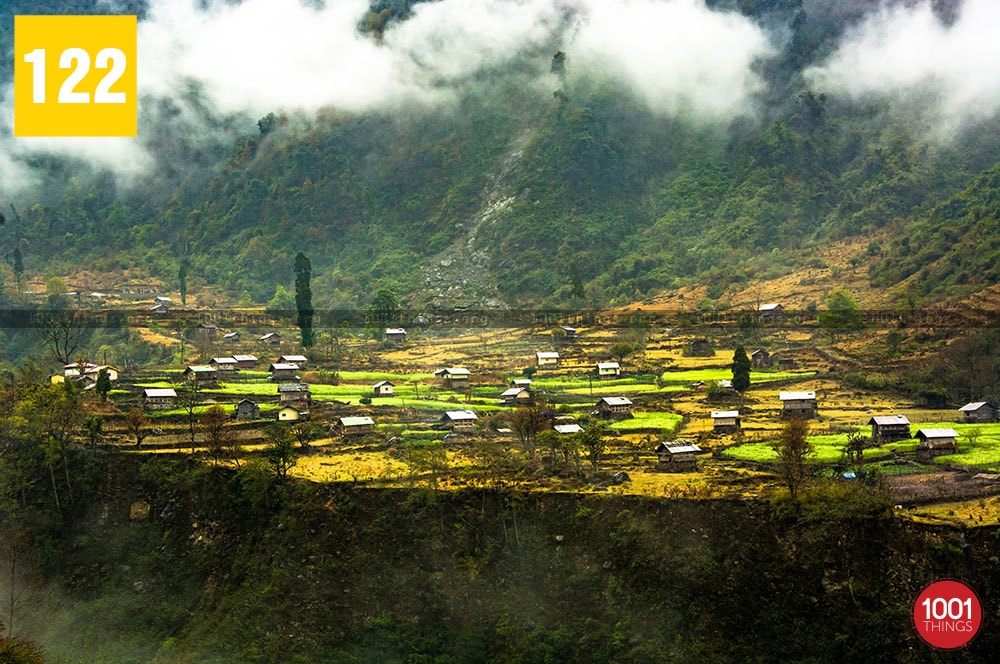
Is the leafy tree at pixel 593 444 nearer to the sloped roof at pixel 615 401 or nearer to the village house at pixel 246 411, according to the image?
the sloped roof at pixel 615 401

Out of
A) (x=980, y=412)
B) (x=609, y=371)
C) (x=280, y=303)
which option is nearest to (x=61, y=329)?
(x=280, y=303)

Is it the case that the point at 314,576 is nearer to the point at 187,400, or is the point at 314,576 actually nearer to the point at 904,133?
the point at 187,400

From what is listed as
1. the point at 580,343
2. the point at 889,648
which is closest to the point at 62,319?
the point at 580,343

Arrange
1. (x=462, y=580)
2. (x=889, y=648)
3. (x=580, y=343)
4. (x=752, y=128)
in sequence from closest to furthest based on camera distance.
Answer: (x=889, y=648), (x=462, y=580), (x=580, y=343), (x=752, y=128)

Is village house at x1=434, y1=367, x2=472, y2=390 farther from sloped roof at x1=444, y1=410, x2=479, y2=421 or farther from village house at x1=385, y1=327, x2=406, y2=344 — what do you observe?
village house at x1=385, y1=327, x2=406, y2=344

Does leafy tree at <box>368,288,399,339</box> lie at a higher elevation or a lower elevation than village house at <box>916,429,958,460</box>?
higher

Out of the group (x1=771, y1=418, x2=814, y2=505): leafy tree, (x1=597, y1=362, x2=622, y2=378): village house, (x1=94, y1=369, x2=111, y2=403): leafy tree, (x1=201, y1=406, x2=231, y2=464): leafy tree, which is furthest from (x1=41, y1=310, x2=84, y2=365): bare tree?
(x1=771, y1=418, x2=814, y2=505): leafy tree
